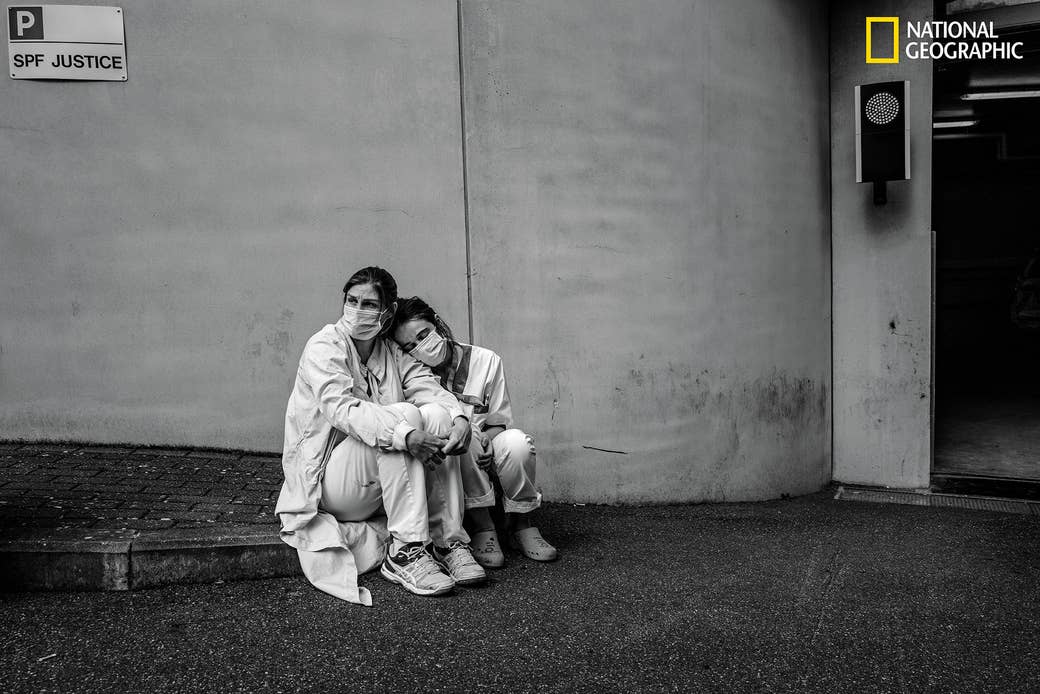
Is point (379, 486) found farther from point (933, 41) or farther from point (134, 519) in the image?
point (933, 41)

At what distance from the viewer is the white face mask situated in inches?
178

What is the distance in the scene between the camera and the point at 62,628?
3.62 meters

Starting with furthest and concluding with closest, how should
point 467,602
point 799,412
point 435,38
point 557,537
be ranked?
point 799,412 → point 435,38 → point 557,537 → point 467,602

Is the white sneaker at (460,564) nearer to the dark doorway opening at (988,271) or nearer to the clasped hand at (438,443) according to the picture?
the clasped hand at (438,443)

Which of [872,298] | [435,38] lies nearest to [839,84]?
[872,298]

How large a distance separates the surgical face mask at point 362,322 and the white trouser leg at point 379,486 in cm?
41

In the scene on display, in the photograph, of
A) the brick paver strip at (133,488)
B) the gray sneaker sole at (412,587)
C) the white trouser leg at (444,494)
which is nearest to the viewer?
the gray sneaker sole at (412,587)

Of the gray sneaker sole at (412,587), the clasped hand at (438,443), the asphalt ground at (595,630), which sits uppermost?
the clasped hand at (438,443)

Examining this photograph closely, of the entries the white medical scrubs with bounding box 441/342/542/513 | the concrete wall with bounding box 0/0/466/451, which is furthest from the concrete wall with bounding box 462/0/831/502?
the white medical scrubs with bounding box 441/342/542/513

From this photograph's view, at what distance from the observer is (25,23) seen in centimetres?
586

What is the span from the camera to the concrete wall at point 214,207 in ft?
18.9

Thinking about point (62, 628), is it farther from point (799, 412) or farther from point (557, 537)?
point (799, 412)

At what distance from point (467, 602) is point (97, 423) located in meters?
3.32

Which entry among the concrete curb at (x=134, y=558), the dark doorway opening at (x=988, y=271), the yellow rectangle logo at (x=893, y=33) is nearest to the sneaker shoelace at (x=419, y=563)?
the concrete curb at (x=134, y=558)
